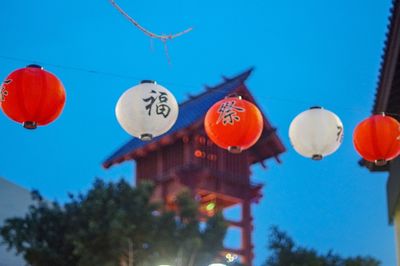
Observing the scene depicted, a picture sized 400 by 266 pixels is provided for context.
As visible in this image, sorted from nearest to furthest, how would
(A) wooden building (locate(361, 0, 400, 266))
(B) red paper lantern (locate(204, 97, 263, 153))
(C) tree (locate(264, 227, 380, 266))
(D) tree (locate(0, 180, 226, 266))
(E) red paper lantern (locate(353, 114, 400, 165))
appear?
(B) red paper lantern (locate(204, 97, 263, 153)) → (E) red paper lantern (locate(353, 114, 400, 165)) → (A) wooden building (locate(361, 0, 400, 266)) → (D) tree (locate(0, 180, 226, 266)) → (C) tree (locate(264, 227, 380, 266))

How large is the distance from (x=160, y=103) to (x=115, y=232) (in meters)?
5.88

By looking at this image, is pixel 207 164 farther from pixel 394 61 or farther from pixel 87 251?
pixel 394 61

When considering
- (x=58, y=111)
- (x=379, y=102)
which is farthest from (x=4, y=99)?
(x=379, y=102)

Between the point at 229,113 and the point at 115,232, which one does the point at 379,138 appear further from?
the point at 115,232

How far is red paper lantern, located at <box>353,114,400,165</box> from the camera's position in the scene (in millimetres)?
7836

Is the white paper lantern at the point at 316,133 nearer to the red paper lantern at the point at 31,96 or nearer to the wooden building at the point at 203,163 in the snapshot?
the red paper lantern at the point at 31,96

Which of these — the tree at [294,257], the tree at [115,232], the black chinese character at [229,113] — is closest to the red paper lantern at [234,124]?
the black chinese character at [229,113]

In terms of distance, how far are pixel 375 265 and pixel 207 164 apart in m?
6.22

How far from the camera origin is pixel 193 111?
2003 cm

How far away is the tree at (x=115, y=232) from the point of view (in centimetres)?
1284

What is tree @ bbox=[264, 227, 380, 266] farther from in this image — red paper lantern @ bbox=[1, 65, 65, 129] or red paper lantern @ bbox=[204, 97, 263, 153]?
red paper lantern @ bbox=[1, 65, 65, 129]

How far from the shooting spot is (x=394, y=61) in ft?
32.3

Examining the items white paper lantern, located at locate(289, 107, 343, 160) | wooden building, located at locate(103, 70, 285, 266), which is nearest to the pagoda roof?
wooden building, located at locate(103, 70, 285, 266)

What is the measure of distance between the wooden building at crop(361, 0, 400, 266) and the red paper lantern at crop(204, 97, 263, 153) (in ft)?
8.40
